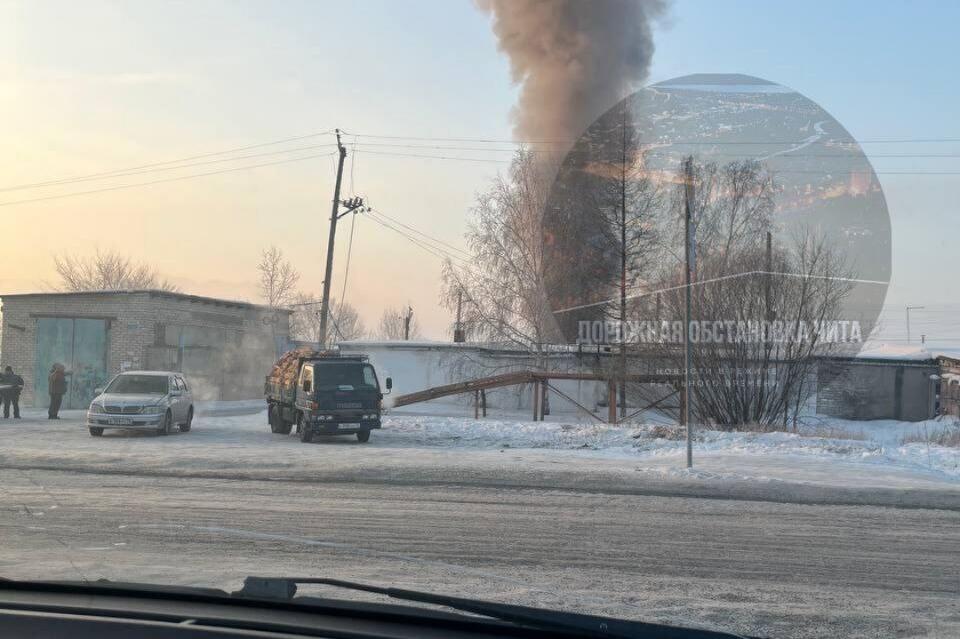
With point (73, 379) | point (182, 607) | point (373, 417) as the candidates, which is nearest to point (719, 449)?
point (373, 417)

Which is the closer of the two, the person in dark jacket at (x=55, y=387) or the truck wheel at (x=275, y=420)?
the truck wheel at (x=275, y=420)

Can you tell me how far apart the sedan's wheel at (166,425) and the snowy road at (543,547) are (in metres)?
9.05

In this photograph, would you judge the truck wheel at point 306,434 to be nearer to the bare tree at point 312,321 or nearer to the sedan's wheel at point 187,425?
the sedan's wheel at point 187,425

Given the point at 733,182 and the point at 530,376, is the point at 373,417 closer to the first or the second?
the point at 530,376

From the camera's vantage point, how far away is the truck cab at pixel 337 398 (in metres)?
21.6

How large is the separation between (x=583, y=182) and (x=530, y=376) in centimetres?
1184

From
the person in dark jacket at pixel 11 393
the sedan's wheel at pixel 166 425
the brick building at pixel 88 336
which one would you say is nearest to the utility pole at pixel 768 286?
the sedan's wheel at pixel 166 425

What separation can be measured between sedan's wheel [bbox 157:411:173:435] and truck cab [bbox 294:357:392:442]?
10.6 ft

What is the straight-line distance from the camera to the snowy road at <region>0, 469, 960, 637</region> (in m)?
6.51

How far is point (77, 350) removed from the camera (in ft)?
109

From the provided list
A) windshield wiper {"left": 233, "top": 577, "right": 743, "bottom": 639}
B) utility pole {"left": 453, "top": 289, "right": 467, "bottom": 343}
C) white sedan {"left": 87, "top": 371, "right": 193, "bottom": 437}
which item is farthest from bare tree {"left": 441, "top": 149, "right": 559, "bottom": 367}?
windshield wiper {"left": 233, "top": 577, "right": 743, "bottom": 639}

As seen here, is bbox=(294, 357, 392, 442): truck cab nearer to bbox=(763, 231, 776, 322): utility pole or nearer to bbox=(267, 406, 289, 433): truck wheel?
bbox=(267, 406, 289, 433): truck wheel

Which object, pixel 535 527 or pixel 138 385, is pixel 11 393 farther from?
pixel 535 527

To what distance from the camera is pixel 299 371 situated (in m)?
23.0
